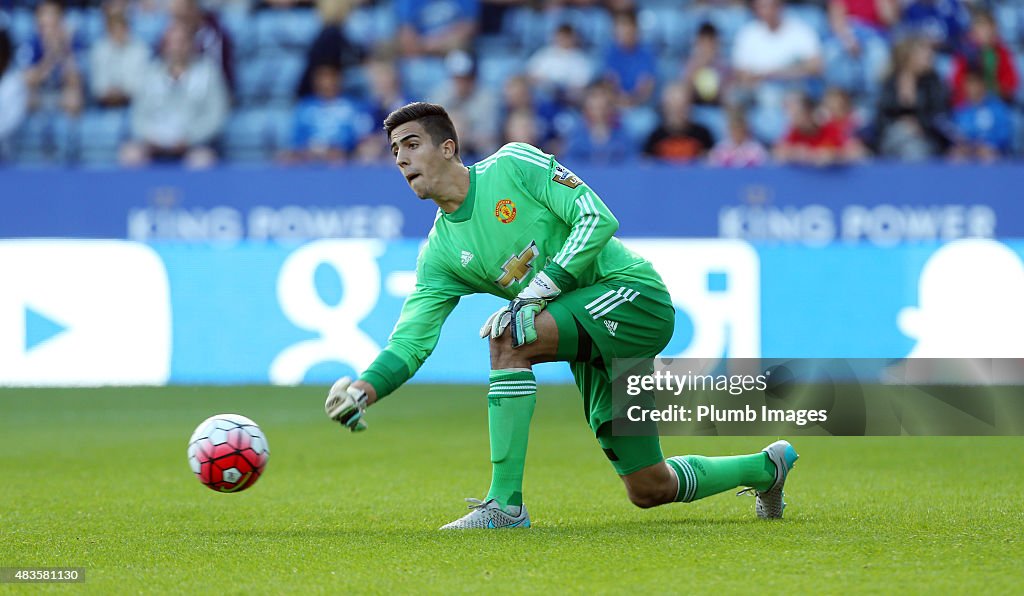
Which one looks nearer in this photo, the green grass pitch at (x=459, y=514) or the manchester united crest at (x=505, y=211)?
the green grass pitch at (x=459, y=514)

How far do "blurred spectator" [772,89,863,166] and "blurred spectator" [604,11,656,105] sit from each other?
1.92 m

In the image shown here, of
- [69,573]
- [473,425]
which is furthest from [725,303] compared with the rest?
→ [69,573]

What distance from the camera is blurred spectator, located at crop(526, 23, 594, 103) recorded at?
15.6m

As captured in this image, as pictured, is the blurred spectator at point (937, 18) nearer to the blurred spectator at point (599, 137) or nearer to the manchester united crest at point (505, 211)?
the blurred spectator at point (599, 137)

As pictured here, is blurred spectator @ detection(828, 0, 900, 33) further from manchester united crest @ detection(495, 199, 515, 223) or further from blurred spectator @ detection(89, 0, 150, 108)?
manchester united crest @ detection(495, 199, 515, 223)

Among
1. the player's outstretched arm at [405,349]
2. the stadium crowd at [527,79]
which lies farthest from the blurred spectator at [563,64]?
the player's outstretched arm at [405,349]

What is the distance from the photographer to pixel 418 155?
6301mm

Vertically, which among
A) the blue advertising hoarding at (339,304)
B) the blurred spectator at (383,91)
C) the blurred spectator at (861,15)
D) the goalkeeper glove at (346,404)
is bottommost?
the goalkeeper glove at (346,404)

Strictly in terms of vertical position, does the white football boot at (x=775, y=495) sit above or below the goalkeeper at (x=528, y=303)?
below

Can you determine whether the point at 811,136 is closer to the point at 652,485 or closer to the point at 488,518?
the point at 652,485

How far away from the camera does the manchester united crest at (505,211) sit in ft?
20.7

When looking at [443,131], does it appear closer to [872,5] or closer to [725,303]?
[725,303]

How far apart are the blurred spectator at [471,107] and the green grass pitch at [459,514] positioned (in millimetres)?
4376

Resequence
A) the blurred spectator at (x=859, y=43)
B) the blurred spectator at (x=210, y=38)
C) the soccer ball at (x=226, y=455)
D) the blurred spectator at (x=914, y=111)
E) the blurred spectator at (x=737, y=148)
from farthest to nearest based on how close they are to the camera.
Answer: the blurred spectator at (x=210, y=38)
the blurred spectator at (x=859, y=43)
the blurred spectator at (x=914, y=111)
the blurred spectator at (x=737, y=148)
the soccer ball at (x=226, y=455)
